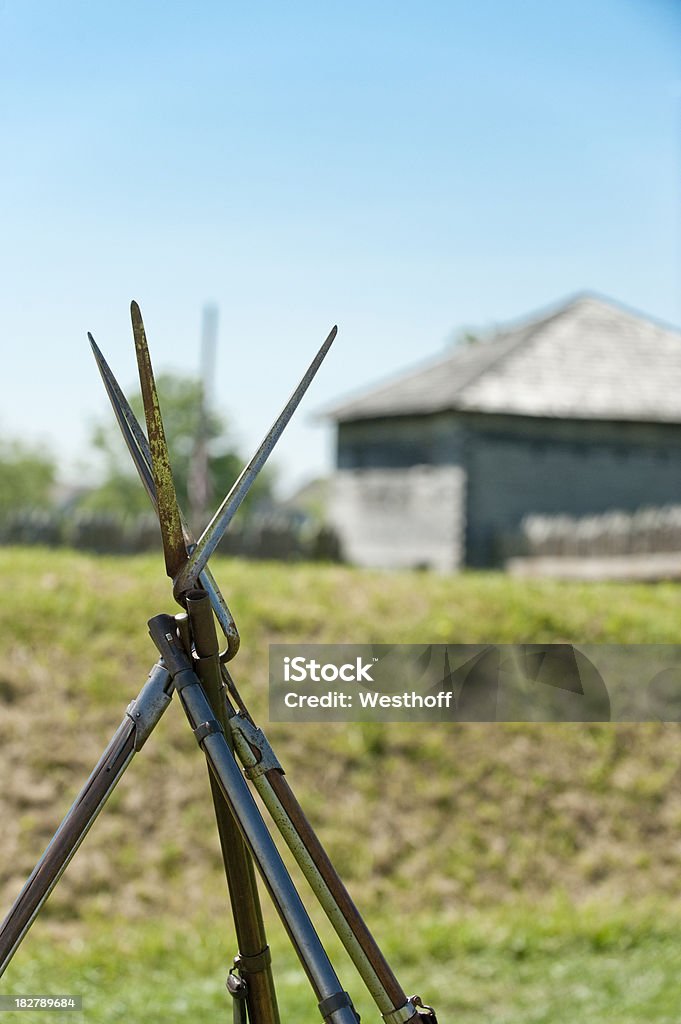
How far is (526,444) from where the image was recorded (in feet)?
35.4

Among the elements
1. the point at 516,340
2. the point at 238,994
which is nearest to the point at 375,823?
the point at 238,994

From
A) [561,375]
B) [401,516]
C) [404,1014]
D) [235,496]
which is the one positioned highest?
[561,375]

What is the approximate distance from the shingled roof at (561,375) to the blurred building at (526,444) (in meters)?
0.01

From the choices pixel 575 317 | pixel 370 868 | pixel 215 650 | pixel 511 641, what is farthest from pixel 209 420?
pixel 215 650

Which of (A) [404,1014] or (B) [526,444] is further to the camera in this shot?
(B) [526,444]

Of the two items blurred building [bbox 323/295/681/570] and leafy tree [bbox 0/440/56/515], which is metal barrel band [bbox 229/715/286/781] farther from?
leafy tree [bbox 0/440/56/515]

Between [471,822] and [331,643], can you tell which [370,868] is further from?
[331,643]

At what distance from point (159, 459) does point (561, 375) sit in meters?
10.4

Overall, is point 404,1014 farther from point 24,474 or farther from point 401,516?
point 24,474

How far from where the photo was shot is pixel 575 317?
12.4 metres

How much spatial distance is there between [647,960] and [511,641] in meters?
1.75

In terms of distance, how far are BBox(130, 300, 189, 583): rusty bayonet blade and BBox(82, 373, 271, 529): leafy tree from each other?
2.04 ft

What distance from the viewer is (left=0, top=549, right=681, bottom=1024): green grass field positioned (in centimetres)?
381

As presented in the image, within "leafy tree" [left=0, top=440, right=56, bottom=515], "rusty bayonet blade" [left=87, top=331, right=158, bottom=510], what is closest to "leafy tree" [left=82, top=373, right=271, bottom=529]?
"rusty bayonet blade" [left=87, top=331, right=158, bottom=510]
